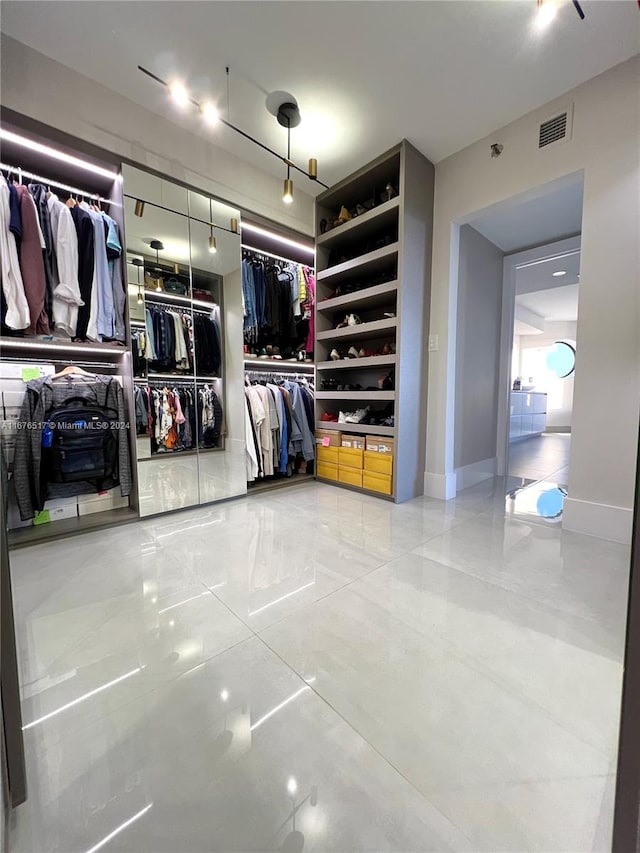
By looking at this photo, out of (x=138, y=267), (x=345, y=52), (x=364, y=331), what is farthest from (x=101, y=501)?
(x=345, y=52)

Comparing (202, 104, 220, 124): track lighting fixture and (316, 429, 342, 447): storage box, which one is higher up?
(202, 104, 220, 124): track lighting fixture

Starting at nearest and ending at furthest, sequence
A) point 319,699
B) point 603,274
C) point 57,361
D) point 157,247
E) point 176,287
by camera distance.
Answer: point 319,699 → point 603,274 → point 57,361 → point 157,247 → point 176,287

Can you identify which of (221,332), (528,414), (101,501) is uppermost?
(221,332)

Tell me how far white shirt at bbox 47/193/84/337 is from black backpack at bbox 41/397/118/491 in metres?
0.58

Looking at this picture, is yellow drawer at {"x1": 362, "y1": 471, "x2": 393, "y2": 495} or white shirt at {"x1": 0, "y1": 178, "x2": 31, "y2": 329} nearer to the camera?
white shirt at {"x1": 0, "y1": 178, "x2": 31, "y2": 329}

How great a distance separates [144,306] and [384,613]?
2.69 m

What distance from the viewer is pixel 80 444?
2371mm

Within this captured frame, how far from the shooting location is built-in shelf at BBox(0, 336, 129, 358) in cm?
214

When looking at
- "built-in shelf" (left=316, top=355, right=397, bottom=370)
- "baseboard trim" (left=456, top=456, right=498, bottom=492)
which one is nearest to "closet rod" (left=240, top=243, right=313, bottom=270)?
"built-in shelf" (left=316, top=355, right=397, bottom=370)

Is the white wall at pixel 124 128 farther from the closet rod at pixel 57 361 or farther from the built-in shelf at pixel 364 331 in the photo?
the closet rod at pixel 57 361

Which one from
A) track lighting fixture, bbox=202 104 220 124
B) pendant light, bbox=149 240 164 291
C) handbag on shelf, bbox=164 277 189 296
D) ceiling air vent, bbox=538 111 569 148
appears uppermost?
track lighting fixture, bbox=202 104 220 124

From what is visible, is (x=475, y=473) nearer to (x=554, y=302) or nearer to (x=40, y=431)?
(x=40, y=431)

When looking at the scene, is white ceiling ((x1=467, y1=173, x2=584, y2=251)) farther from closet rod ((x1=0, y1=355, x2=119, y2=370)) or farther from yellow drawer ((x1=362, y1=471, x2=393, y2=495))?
closet rod ((x1=0, y1=355, x2=119, y2=370))

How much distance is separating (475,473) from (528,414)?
5172mm
